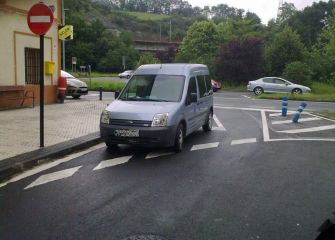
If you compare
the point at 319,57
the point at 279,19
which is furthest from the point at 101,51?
the point at 319,57

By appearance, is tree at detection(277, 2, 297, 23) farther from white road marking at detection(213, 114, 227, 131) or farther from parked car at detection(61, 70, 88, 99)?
white road marking at detection(213, 114, 227, 131)

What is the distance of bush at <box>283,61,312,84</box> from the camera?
40.9 m

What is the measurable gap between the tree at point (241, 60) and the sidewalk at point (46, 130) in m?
30.0

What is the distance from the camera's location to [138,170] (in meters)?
7.82

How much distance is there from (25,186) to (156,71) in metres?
5.04

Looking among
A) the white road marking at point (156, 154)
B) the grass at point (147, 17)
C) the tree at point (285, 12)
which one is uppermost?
the grass at point (147, 17)

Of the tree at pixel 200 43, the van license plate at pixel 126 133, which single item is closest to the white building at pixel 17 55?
the van license plate at pixel 126 133

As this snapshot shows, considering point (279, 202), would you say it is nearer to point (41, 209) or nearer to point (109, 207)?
point (109, 207)

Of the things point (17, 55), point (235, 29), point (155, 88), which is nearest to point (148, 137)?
point (155, 88)

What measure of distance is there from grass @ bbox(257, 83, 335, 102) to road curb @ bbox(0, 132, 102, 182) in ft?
66.9

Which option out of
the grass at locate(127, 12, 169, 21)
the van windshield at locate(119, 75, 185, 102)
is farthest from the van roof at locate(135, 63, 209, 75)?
the grass at locate(127, 12, 169, 21)

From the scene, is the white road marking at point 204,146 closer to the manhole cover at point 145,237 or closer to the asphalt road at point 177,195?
the asphalt road at point 177,195

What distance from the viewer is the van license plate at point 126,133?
8.98 meters

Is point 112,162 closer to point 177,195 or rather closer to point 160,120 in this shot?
point 160,120
